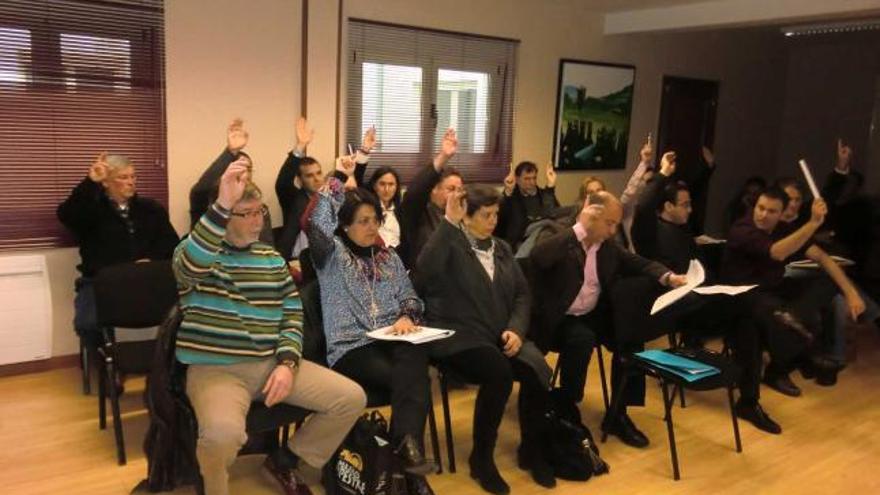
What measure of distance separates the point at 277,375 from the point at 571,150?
4342 mm

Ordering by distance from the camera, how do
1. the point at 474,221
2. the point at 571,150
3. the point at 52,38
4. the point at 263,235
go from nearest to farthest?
the point at 474,221 → the point at 52,38 → the point at 263,235 → the point at 571,150

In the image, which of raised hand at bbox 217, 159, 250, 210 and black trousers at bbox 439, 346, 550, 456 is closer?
raised hand at bbox 217, 159, 250, 210

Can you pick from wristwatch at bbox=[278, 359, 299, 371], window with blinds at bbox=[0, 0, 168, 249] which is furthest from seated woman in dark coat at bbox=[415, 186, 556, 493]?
window with blinds at bbox=[0, 0, 168, 249]

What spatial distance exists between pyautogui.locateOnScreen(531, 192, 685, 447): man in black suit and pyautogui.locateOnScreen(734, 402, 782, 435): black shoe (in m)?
0.66

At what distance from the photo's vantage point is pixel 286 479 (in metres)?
2.74

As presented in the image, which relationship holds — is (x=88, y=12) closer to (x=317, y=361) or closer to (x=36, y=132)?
(x=36, y=132)

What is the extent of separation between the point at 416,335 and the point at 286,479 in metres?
0.74

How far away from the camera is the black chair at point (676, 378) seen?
3088mm

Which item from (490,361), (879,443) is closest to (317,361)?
(490,361)

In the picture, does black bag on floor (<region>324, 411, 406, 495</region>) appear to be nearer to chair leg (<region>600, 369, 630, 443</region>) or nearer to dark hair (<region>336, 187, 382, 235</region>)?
dark hair (<region>336, 187, 382, 235</region>)

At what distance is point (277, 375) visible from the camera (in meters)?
2.43

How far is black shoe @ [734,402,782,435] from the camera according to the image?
3623mm

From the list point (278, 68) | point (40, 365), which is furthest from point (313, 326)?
point (278, 68)

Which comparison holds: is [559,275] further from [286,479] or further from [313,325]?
[286,479]
